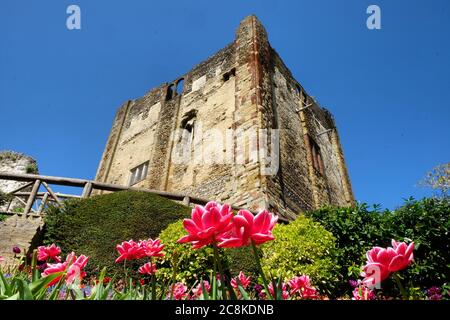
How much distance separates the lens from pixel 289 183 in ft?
39.3

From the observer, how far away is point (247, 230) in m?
1.47

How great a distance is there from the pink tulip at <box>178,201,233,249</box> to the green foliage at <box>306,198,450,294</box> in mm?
4196

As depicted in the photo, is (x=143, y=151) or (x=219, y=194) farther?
(x=143, y=151)

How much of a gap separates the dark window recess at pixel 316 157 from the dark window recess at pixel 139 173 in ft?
25.9

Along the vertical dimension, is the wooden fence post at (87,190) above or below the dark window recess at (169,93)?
below

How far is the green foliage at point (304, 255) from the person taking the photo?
16.9 feet

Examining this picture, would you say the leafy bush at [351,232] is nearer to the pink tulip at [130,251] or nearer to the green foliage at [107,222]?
the green foliage at [107,222]

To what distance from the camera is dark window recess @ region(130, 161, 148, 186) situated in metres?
16.2

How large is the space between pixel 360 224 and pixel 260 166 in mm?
4283

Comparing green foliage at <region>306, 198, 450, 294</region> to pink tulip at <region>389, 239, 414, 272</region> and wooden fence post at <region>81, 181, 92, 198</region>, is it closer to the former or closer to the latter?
pink tulip at <region>389, 239, 414, 272</region>

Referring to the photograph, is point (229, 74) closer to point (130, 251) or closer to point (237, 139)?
point (237, 139)

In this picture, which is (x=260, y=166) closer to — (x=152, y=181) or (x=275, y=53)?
(x=152, y=181)

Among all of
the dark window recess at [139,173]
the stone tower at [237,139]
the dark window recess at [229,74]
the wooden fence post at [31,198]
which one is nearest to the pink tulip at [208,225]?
the wooden fence post at [31,198]
